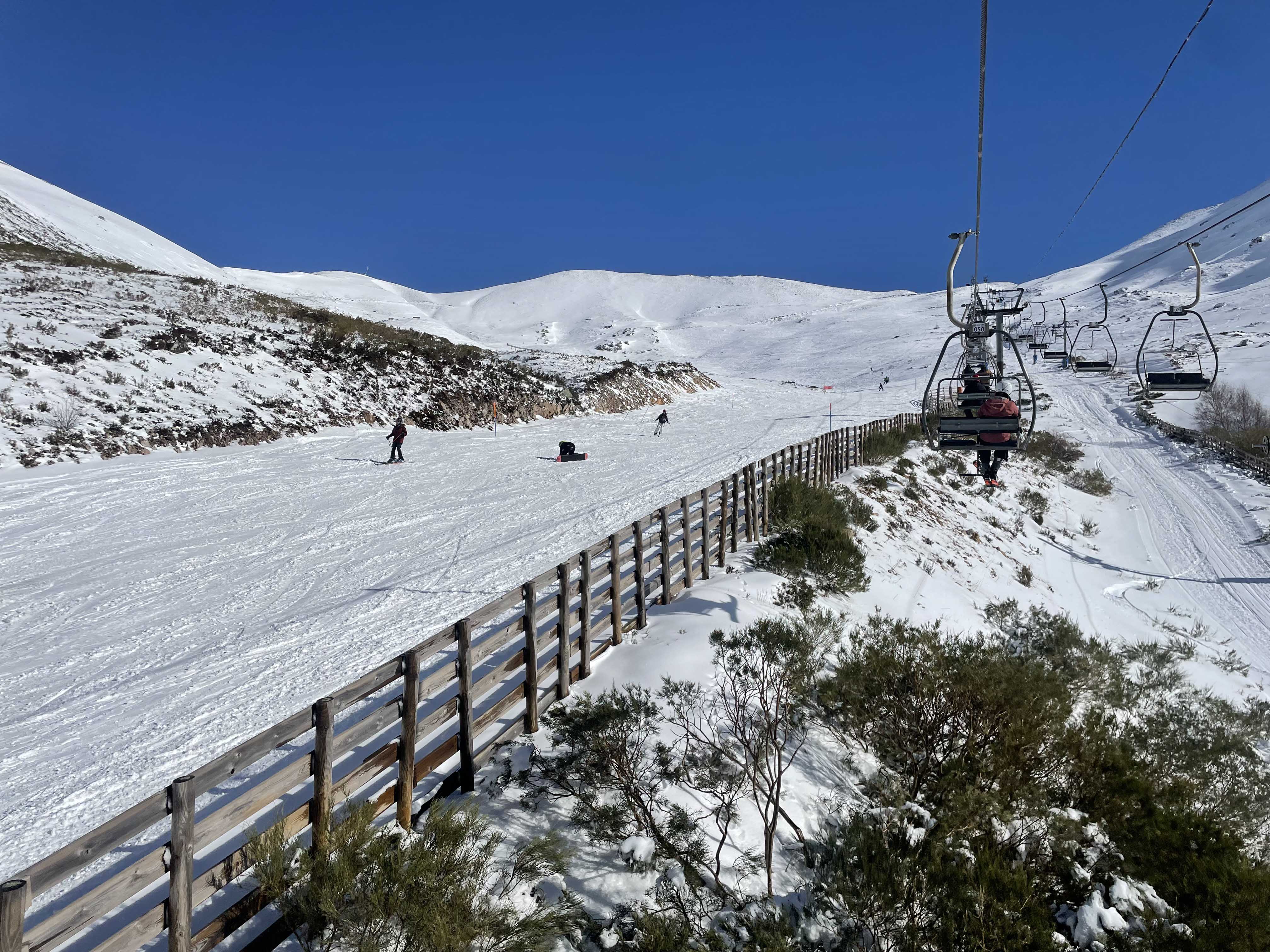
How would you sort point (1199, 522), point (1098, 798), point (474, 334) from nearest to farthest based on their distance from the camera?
point (1098, 798)
point (1199, 522)
point (474, 334)

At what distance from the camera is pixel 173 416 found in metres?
21.8

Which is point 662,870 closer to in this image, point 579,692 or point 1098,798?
point 579,692

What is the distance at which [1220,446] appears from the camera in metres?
36.8

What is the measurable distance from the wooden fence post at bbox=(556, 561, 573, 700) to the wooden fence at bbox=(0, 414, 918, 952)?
1cm

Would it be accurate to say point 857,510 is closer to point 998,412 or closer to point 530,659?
point 998,412

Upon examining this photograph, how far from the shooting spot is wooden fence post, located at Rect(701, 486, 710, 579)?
36.3 feet

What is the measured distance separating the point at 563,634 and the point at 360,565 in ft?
18.9

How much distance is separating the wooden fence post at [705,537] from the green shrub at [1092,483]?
26.2 metres

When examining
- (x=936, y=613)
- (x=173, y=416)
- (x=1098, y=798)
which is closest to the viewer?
(x=1098, y=798)

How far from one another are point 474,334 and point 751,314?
53.1 meters

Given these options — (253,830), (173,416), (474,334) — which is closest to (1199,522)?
(253,830)

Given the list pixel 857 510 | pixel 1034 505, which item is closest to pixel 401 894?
pixel 857 510

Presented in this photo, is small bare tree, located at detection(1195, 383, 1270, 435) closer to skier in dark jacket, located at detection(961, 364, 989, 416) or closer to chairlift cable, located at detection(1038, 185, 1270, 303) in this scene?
chairlift cable, located at detection(1038, 185, 1270, 303)

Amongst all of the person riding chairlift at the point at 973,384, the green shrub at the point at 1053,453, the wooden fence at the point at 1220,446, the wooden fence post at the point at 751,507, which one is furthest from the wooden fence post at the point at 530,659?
the wooden fence at the point at 1220,446
